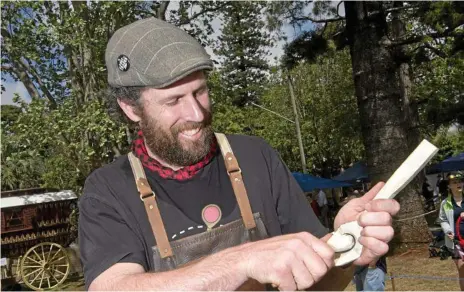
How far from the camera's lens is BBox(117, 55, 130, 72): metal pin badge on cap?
170cm

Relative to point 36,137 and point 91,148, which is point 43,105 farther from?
point 91,148

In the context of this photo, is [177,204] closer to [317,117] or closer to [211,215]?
[211,215]

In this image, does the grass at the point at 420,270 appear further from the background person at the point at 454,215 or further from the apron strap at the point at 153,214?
the apron strap at the point at 153,214

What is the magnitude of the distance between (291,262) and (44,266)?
14.1 metres

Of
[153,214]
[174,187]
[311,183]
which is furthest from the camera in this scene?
[311,183]

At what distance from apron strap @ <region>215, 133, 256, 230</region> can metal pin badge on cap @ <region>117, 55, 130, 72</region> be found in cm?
40

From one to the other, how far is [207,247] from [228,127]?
17214 millimetres

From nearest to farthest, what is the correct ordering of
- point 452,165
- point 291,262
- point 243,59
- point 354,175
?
1. point 291,262
2. point 452,165
3. point 354,175
4. point 243,59

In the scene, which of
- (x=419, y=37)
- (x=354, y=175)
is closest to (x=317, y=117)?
(x=354, y=175)

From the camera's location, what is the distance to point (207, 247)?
1.67 m

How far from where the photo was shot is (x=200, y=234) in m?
1.67

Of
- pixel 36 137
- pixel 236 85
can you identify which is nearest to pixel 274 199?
pixel 36 137

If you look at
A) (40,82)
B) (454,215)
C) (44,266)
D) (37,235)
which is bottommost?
(44,266)

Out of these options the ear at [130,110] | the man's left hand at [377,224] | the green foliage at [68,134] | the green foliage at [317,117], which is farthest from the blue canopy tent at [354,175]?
the man's left hand at [377,224]
